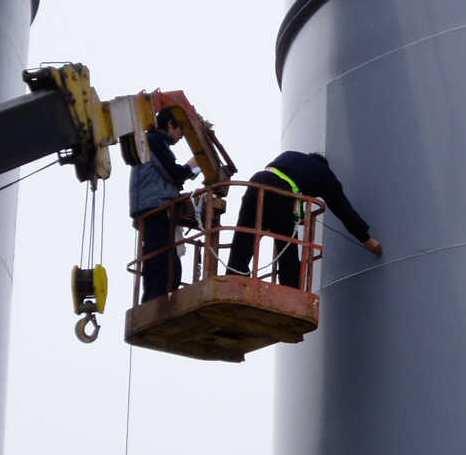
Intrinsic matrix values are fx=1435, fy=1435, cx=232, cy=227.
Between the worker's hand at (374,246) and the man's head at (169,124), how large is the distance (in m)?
2.37

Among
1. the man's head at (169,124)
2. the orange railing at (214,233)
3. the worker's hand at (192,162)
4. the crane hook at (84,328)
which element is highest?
the man's head at (169,124)

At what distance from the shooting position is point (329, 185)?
45.3 ft

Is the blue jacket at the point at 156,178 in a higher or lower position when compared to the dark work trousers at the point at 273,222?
higher

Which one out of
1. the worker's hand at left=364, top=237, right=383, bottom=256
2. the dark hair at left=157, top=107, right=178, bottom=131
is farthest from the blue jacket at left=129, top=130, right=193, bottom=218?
the worker's hand at left=364, top=237, right=383, bottom=256

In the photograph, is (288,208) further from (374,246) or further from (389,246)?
(389,246)

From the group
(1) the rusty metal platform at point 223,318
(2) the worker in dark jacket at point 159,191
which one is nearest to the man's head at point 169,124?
(2) the worker in dark jacket at point 159,191

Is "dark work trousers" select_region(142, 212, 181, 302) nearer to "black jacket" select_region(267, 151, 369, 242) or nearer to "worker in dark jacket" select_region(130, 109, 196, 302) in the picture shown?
"worker in dark jacket" select_region(130, 109, 196, 302)

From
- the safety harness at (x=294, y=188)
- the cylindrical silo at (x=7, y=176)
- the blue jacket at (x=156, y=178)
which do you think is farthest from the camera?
the cylindrical silo at (x=7, y=176)

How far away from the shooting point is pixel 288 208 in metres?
13.6

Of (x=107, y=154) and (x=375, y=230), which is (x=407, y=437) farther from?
(x=107, y=154)

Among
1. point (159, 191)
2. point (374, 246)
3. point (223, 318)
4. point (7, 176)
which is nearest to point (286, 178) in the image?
point (374, 246)

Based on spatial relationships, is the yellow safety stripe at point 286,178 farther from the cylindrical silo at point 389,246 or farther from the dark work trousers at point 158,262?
the dark work trousers at point 158,262

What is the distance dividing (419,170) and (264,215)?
1519mm

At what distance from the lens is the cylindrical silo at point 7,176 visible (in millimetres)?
17328
